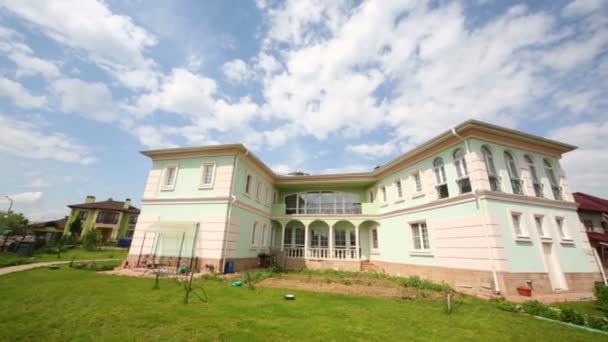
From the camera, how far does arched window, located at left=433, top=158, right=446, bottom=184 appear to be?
11516 millimetres

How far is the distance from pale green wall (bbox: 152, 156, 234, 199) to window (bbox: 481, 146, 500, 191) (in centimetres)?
1254

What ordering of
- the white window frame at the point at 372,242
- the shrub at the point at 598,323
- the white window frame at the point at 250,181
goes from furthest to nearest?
the white window frame at the point at 372,242
the white window frame at the point at 250,181
the shrub at the point at 598,323

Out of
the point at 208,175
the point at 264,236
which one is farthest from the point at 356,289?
the point at 208,175

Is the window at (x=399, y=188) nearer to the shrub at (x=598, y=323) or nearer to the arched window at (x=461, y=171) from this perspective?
the arched window at (x=461, y=171)

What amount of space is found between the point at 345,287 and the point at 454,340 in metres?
5.54

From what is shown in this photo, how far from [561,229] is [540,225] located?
137cm

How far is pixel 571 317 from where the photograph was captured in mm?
5773

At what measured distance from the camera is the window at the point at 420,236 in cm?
1182

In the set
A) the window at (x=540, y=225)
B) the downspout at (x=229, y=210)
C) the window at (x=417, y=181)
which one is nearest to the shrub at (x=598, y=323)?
the window at (x=540, y=225)

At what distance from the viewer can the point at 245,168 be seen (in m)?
14.0

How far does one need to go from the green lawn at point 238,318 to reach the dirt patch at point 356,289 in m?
1.03

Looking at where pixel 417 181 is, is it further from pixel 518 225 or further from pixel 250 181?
pixel 250 181

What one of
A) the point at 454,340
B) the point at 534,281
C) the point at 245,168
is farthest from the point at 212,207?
the point at 534,281

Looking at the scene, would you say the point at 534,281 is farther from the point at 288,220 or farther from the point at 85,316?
the point at 85,316
